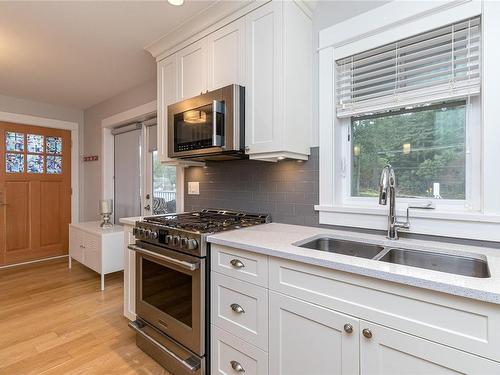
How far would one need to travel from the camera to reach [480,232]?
1.32 metres

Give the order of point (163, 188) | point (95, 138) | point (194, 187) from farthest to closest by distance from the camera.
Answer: point (95, 138), point (163, 188), point (194, 187)

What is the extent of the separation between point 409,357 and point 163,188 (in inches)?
115

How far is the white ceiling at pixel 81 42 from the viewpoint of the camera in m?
1.97

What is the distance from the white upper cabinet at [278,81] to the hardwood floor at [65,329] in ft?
5.40

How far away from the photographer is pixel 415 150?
1.62 meters

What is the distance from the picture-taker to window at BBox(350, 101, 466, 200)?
1.49 metres

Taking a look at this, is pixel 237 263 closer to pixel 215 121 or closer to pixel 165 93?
pixel 215 121

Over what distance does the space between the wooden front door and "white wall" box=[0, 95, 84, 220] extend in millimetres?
170

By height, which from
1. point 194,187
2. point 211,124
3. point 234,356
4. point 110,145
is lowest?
point 234,356

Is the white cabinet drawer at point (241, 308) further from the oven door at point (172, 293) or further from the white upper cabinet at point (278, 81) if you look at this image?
the white upper cabinet at point (278, 81)

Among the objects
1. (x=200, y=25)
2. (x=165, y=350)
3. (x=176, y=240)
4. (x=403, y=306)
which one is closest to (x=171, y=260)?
(x=176, y=240)

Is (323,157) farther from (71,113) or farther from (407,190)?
(71,113)

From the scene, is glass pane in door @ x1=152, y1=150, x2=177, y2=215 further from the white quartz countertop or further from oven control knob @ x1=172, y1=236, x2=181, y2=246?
the white quartz countertop

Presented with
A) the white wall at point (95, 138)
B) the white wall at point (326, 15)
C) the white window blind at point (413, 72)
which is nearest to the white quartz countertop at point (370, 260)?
the white wall at point (326, 15)
